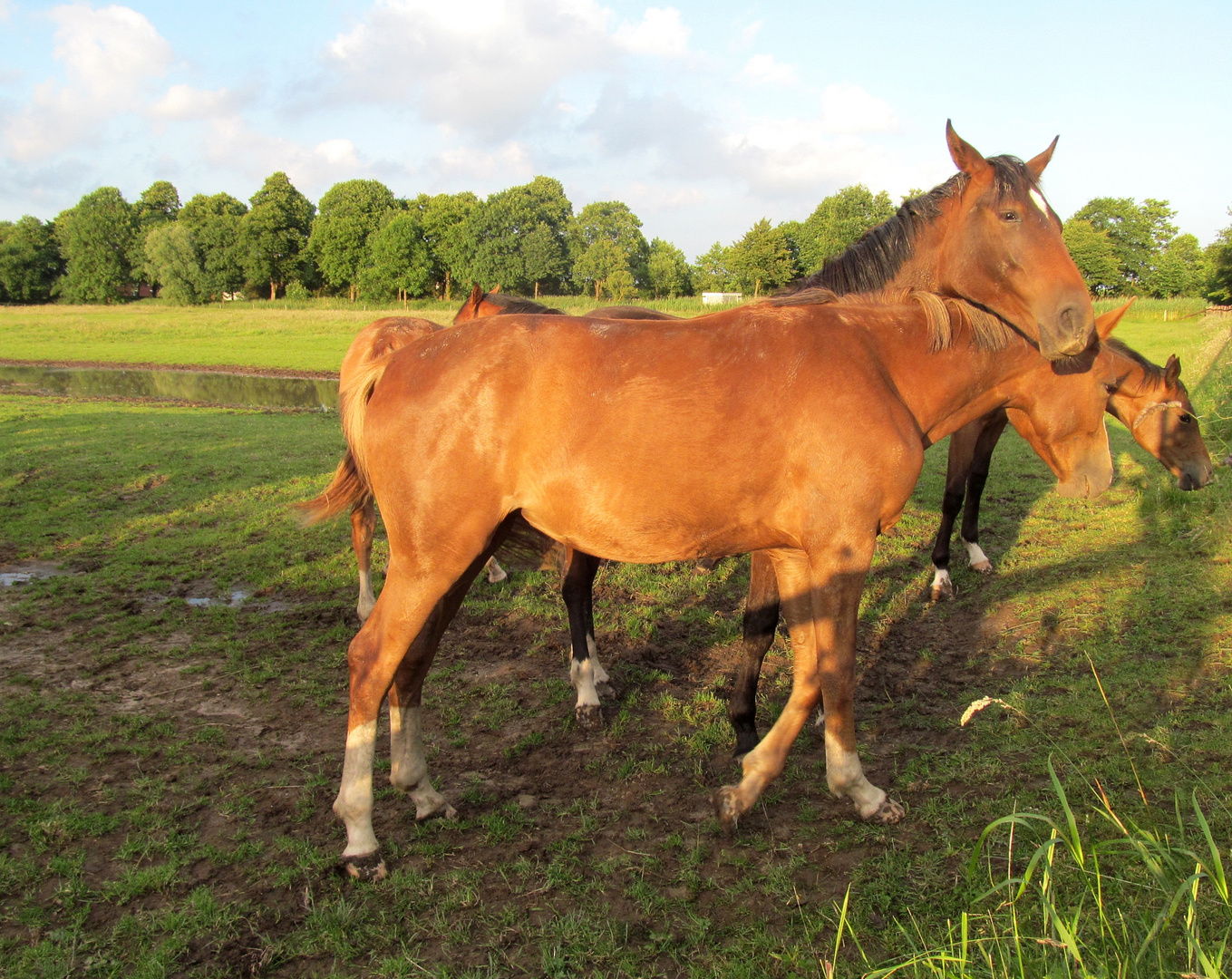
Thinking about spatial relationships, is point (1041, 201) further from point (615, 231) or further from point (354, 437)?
point (615, 231)

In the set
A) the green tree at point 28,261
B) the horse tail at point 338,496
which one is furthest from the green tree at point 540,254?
the horse tail at point 338,496

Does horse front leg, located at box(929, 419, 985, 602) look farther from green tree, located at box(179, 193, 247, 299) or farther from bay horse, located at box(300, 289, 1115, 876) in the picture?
green tree, located at box(179, 193, 247, 299)

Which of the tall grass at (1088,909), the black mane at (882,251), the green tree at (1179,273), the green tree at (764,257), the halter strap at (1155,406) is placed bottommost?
the tall grass at (1088,909)

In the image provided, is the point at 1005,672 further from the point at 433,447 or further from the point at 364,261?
the point at 364,261

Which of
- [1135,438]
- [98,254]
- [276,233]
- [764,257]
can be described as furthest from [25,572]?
[98,254]

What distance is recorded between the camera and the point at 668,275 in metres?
75.3

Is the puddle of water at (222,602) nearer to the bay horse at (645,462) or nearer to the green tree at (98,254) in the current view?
the bay horse at (645,462)

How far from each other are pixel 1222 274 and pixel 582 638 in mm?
54849

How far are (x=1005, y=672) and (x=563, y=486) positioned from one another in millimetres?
3353

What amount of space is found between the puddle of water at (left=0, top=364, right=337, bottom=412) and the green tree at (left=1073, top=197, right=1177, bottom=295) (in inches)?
2807

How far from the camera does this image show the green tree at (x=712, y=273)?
68.9 meters

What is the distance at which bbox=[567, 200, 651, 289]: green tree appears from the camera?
76.8 meters

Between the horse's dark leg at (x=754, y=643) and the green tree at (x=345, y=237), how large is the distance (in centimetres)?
6873

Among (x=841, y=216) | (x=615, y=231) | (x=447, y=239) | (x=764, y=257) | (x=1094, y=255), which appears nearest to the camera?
(x=764, y=257)
